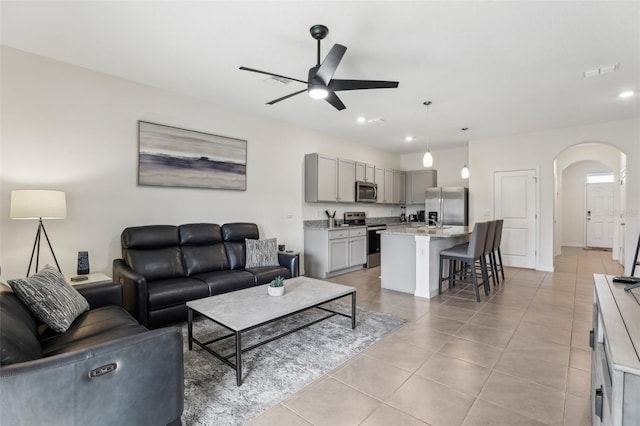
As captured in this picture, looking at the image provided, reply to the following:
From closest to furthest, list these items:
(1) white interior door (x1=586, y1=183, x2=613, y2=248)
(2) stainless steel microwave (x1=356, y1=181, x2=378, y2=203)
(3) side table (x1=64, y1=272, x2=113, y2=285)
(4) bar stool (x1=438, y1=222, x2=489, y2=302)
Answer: (3) side table (x1=64, y1=272, x2=113, y2=285)
(4) bar stool (x1=438, y1=222, x2=489, y2=302)
(2) stainless steel microwave (x1=356, y1=181, x2=378, y2=203)
(1) white interior door (x1=586, y1=183, x2=613, y2=248)

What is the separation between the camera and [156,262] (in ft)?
11.0

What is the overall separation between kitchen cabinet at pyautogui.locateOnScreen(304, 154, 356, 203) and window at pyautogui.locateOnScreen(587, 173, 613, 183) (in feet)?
25.9

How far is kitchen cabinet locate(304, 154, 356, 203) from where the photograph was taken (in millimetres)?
5484

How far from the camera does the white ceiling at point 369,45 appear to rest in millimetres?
2266

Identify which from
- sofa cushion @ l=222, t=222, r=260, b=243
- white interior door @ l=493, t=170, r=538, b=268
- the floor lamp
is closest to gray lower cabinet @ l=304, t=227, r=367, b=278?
sofa cushion @ l=222, t=222, r=260, b=243

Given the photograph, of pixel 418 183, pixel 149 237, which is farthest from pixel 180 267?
pixel 418 183

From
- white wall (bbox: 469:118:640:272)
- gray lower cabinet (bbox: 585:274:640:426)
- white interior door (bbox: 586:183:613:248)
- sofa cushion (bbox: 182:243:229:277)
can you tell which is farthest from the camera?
white interior door (bbox: 586:183:613:248)

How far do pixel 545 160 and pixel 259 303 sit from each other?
19.9 ft

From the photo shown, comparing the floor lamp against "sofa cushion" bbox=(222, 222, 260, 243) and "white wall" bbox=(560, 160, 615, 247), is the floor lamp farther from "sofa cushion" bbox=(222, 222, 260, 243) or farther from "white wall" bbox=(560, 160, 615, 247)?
"white wall" bbox=(560, 160, 615, 247)

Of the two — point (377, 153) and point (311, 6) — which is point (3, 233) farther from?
point (377, 153)

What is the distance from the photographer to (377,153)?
7500 millimetres

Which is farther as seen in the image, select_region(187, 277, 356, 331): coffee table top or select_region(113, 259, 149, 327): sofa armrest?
select_region(113, 259, 149, 327): sofa armrest

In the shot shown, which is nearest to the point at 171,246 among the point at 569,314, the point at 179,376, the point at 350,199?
the point at 179,376

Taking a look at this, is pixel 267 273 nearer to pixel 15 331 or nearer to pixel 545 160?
pixel 15 331
